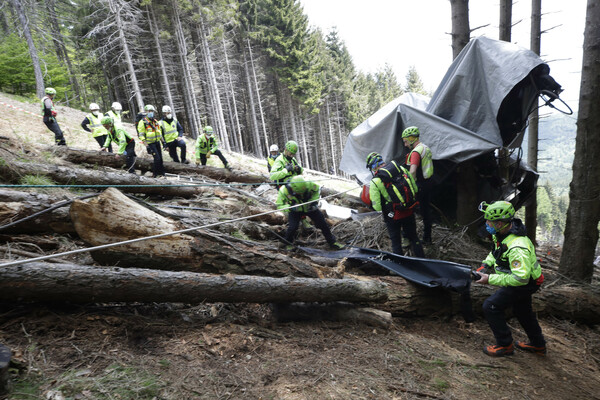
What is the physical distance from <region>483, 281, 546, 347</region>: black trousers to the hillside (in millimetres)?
230

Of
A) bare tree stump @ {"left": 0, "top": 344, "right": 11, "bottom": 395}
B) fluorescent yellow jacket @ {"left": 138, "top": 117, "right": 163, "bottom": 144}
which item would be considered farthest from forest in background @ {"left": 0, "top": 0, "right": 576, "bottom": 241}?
bare tree stump @ {"left": 0, "top": 344, "right": 11, "bottom": 395}

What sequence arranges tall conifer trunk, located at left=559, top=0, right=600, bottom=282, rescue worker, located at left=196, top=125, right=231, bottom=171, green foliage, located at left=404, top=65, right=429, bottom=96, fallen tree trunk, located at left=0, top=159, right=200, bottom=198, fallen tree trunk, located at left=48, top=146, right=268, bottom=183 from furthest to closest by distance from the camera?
green foliage, located at left=404, top=65, right=429, bottom=96, rescue worker, located at left=196, top=125, right=231, bottom=171, fallen tree trunk, located at left=48, top=146, right=268, bottom=183, fallen tree trunk, located at left=0, top=159, right=200, bottom=198, tall conifer trunk, located at left=559, top=0, right=600, bottom=282

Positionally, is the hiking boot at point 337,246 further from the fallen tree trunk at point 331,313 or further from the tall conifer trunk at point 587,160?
the tall conifer trunk at point 587,160

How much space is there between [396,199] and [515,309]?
6.63 feet

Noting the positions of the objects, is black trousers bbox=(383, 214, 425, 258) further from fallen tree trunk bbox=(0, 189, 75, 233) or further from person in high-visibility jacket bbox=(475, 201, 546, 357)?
fallen tree trunk bbox=(0, 189, 75, 233)

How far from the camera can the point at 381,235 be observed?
5.88 meters

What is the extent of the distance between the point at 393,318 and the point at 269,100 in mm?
33931

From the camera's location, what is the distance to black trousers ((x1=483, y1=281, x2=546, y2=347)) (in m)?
3.39

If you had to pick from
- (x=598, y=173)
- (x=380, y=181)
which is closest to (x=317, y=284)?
(x=380, y=181)

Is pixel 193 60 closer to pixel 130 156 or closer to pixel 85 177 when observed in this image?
pixel 130 156

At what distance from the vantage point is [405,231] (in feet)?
16.4

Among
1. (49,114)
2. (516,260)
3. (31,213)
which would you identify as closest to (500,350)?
(516,260)

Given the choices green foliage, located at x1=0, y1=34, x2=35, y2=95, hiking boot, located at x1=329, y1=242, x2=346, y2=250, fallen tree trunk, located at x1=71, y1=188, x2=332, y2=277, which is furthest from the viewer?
green foliage, located at x1=0, y1=34, x2=35, y2=95

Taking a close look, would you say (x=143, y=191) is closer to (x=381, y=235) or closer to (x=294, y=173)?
(x=294, y=173)
